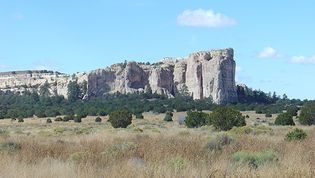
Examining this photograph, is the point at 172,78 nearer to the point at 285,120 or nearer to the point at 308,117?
the point at 285,120

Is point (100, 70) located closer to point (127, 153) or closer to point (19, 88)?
point (19, 88)

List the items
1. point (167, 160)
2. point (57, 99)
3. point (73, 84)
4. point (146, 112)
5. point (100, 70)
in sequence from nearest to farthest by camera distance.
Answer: point (167, 160) < point (146, 112) < point (57, 99) < point (73, 84) < point (100, 70)

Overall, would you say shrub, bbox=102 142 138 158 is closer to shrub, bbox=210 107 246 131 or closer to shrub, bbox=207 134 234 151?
shrub, bbox=207 134 234 151

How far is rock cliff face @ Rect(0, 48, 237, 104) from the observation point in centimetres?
13438

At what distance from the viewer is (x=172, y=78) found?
486ft

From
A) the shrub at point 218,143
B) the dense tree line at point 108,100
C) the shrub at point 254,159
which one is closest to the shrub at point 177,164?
the shrub at point 254,159

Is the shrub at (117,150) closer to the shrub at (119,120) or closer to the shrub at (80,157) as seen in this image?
the shrub at (80,157)

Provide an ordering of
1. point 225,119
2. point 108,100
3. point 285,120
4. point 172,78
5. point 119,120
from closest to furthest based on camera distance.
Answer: point 225,119
point 285,120
point 119,120
point 108,100
point 172,78

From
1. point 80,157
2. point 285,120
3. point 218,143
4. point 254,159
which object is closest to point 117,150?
point 80,157

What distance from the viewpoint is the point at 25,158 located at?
9484 mm

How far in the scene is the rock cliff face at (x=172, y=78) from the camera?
441 ft

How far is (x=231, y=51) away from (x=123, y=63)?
110ft

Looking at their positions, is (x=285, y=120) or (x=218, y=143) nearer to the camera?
(x=218, y=143)

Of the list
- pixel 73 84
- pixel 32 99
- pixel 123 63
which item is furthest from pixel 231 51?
pixel 32 99
